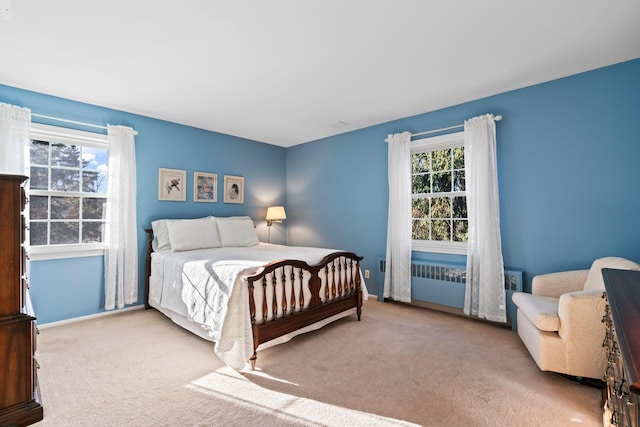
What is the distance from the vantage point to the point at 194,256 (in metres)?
3.24

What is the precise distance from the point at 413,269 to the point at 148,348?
297 centimetres

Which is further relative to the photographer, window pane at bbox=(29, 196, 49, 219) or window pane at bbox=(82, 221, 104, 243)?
window pane at bbox=(82, 221, 104, 243)

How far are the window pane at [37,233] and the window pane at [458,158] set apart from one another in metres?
4.65

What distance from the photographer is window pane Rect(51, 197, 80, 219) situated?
3324 millimetres

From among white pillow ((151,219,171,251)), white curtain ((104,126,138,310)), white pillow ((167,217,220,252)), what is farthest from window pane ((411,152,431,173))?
white curtain ((104,126,138,310))

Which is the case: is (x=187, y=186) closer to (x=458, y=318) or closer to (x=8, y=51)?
(x=8, y=51)

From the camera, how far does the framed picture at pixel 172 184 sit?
13.2 feet

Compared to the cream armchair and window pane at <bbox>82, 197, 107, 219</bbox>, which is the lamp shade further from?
the cream armchair

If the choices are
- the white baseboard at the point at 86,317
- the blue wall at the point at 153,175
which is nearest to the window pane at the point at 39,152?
the blue wall at the point at 153,175

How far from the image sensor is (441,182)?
386 cm

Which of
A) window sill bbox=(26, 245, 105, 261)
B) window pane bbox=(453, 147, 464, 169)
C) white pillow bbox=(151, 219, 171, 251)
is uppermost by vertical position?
Answer: window pane bbox=(453, 147, 464, 169)

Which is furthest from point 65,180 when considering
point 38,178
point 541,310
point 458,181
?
point 541,310

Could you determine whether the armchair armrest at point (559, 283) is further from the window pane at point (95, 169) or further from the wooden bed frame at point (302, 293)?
the window pane at point (95, 169)

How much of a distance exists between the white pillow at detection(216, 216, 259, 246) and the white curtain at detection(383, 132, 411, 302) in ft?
6.22
